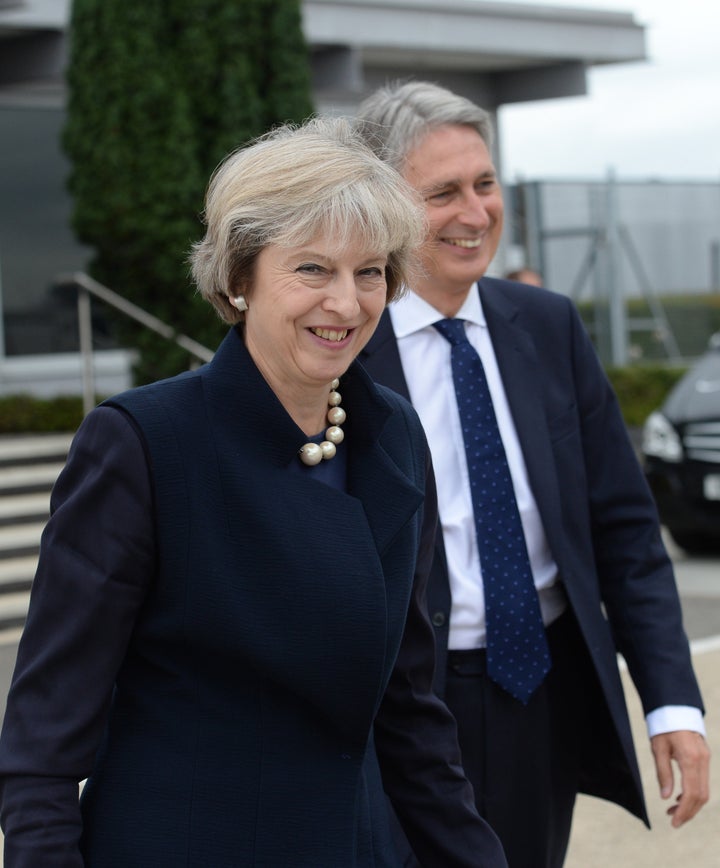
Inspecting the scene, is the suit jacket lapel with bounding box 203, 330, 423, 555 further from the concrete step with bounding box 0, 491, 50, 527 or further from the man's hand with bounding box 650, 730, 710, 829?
the concrete step with bounding box 0, 491, 50, 527

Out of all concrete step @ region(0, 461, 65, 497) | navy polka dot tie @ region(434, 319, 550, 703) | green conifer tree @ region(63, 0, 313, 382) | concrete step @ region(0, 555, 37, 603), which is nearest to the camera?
navy polka dot tie @ region(434, 319, 550, 703)

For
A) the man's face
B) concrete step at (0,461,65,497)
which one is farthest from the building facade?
the man's face

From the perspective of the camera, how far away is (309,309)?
6.11 ft

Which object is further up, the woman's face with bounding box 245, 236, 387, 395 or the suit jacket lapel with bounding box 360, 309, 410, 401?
the woman's face with bounding box 245, 236, 387, 395

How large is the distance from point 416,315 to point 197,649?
1186mm

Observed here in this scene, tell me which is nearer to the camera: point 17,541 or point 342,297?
point 342,297

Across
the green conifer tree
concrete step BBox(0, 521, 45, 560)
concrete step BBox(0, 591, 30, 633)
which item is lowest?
concrete step BBox(0, 591, 30, 633)

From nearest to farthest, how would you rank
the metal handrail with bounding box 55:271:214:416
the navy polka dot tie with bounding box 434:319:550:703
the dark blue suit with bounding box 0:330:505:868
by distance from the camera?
the dark blue suit with bounding box 0:330:505:868, the navy polka dot tie with bounding box 434:319:550:703, the metal handrail with bounding box 55:271:214:416

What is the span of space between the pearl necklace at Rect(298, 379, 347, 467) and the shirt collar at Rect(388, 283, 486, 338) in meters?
0.74

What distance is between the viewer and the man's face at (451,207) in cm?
273

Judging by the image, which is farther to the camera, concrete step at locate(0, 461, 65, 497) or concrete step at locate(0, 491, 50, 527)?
concrete step at locate(0, 461, 65, 497)

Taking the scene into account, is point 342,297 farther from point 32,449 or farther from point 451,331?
point 32,449

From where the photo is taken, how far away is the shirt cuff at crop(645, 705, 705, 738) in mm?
2686

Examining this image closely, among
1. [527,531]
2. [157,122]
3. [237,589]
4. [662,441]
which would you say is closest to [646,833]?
[527,531]
